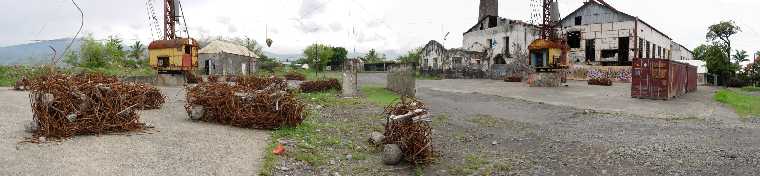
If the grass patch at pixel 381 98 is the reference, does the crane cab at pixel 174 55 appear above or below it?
above

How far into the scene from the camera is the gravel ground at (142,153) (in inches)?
261

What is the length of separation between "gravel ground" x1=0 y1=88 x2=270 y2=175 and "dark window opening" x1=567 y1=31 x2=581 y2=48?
40.0 metres

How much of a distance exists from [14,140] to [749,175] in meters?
10.8

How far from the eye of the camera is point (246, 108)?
10.8 meters

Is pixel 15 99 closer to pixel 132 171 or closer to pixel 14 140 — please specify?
pixel 14 140

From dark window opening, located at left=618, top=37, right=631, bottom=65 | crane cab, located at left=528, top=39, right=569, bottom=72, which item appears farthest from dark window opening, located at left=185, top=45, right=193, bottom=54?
dark window opening, located at left=618, top=37, right=631, bottom=65

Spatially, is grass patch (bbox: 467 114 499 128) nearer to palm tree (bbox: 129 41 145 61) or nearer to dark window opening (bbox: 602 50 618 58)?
dark window opening (bbox: 602 50 618 58)

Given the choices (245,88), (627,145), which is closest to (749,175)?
(627,145)

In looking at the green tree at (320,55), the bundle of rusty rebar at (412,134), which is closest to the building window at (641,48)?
the green tree at (320,55)

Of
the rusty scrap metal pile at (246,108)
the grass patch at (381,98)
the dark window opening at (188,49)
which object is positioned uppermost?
the dark window opening at (188,49)

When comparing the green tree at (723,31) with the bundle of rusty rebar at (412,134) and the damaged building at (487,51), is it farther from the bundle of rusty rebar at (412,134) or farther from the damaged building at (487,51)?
the bundle of rusty rebar at (412,134)

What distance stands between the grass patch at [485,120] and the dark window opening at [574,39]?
32659mm

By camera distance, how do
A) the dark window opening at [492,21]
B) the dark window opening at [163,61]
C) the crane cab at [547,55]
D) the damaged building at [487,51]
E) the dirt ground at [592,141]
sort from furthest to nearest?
the dark window opening at [492,21]
the damaged building at [487,51]
the crane cab at [547,55]
the dark window opening at [163,61]
the dirt ground at [592,141]

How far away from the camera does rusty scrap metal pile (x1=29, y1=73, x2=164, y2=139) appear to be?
822 cm
